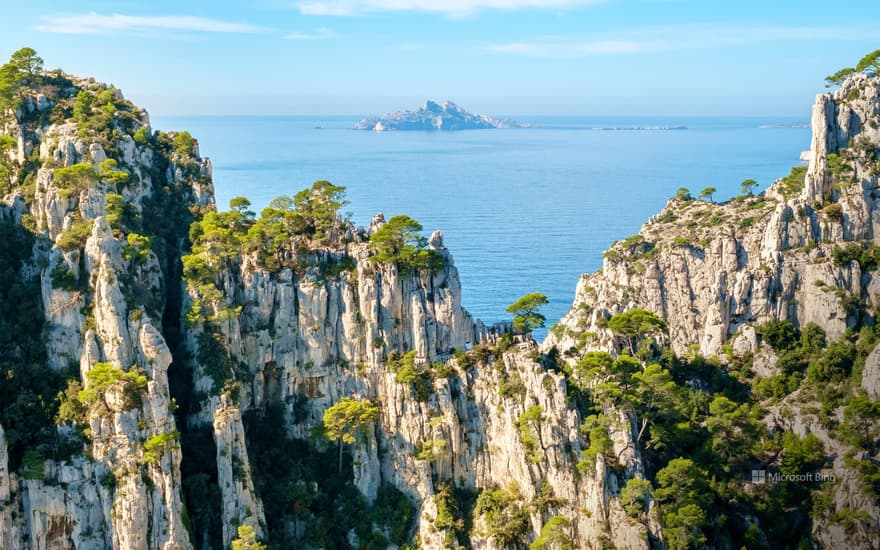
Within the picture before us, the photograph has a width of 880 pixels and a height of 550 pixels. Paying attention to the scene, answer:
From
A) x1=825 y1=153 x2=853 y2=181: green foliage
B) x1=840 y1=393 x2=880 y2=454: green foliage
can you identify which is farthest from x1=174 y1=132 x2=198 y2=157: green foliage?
x1=840 y1=393 x2=880 y2=454: green foliage

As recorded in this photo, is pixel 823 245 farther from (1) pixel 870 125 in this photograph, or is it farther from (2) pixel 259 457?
(2) pixel 259 457

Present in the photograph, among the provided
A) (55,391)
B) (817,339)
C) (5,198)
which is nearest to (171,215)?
(5,198)

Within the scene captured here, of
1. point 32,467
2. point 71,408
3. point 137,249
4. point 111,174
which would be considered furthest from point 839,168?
point 32,467

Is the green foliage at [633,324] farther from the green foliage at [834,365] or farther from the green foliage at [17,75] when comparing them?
the green foliage at [17,75]

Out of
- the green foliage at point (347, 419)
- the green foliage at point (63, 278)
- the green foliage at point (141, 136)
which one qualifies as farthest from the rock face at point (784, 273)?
the green foliage at point (141, 136)

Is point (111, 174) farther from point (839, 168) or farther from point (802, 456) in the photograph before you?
point (839, 168)
